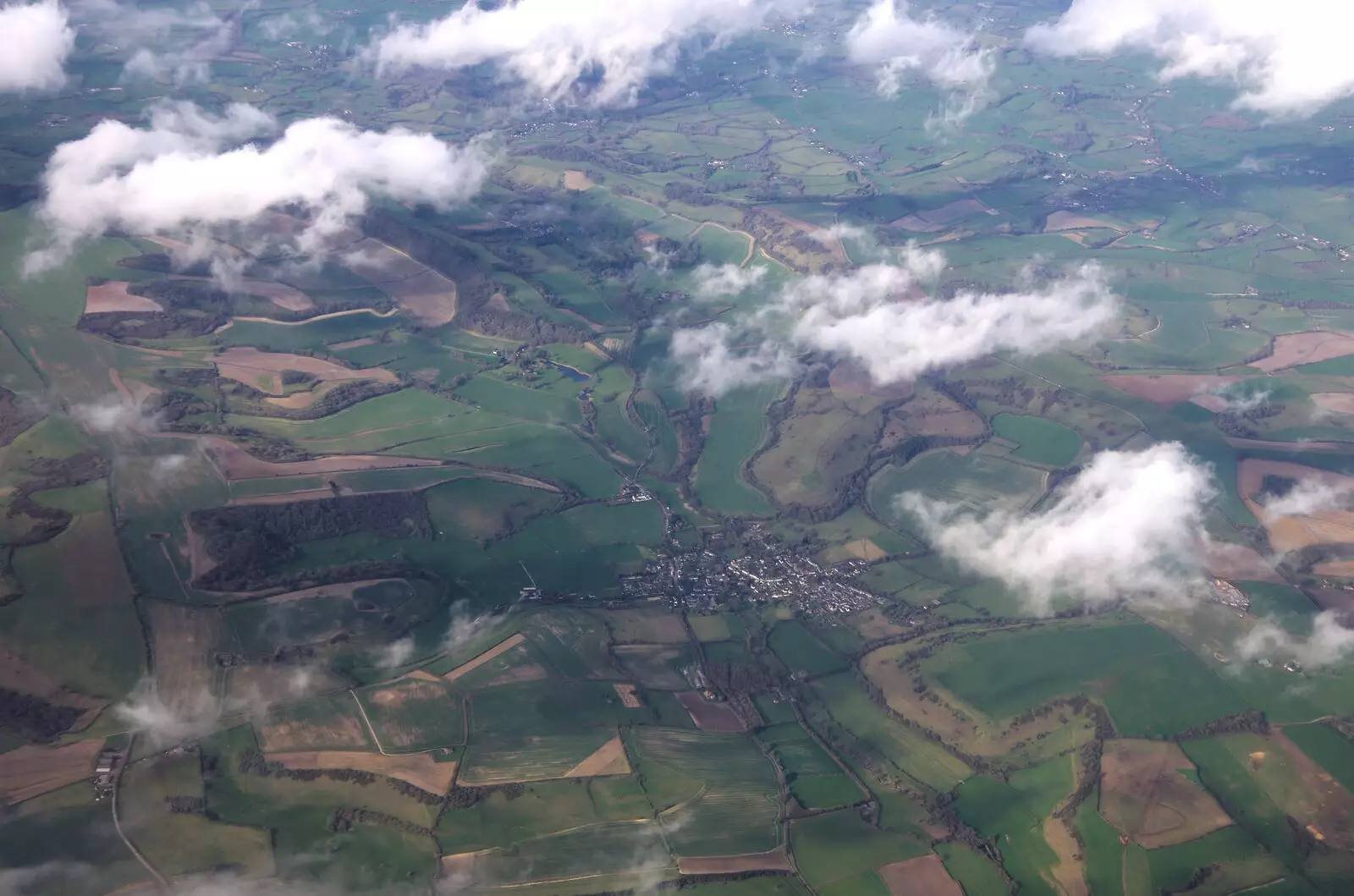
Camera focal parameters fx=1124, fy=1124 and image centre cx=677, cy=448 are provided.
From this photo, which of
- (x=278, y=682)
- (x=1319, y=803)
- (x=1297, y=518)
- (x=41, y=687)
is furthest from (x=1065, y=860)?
(x=41, y=687)

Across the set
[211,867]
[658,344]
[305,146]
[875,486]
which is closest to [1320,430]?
[875,486]

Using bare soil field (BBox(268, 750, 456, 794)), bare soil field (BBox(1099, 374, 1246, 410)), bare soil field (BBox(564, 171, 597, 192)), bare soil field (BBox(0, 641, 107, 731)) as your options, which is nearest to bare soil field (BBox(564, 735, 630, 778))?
bare soil field (BBox(268, 750, 456, 794))

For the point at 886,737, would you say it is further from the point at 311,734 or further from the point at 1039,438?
the point at 1039,438

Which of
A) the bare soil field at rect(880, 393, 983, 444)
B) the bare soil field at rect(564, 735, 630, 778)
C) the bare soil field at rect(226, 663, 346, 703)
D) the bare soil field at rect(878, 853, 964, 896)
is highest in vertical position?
the bare soil field at rect(226, 663, 346, 703)

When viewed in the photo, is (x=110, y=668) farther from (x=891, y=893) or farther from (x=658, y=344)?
(x=658, y=344)

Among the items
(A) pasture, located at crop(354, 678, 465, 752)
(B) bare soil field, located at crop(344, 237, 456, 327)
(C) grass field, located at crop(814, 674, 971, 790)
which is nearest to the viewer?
(A) pasture, located at crop(354, 678, 465, 752)

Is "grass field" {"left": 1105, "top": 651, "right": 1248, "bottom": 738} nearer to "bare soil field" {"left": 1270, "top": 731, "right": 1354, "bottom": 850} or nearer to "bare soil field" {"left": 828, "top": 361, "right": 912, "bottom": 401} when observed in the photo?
"bare soil field" {"left": 1270, "top": 731, "right": 1354, "bottom": 850}

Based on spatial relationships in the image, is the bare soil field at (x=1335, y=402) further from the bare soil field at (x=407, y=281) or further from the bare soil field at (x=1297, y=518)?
the bare soil field at (x=407, y=281)
